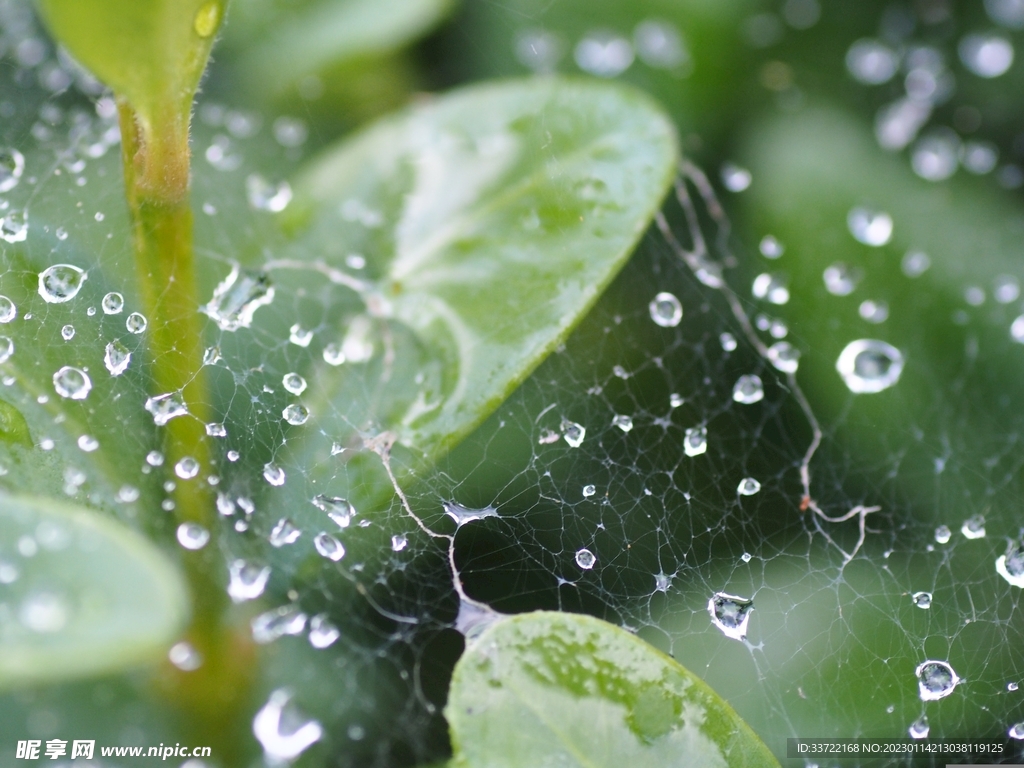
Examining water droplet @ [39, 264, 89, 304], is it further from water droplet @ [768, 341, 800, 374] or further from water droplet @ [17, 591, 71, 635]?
water droplet @ [768, 341, 800, 374]

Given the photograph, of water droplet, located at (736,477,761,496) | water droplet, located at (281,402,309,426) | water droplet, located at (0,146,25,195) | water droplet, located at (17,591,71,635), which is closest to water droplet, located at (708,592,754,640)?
water droplet, located at (736,477,761,496)

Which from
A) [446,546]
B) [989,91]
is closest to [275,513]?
[446,546]

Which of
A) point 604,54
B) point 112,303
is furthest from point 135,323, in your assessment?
point 604,54

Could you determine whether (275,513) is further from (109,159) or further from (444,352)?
(109,159)

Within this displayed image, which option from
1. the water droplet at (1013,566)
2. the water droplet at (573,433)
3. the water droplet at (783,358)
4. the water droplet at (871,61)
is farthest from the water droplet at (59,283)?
the water droplet at (871,61)

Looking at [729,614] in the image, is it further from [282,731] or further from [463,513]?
[282,731]

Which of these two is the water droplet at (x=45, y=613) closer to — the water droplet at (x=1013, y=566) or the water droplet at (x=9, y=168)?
the water droplet at (x=9, y=168)
